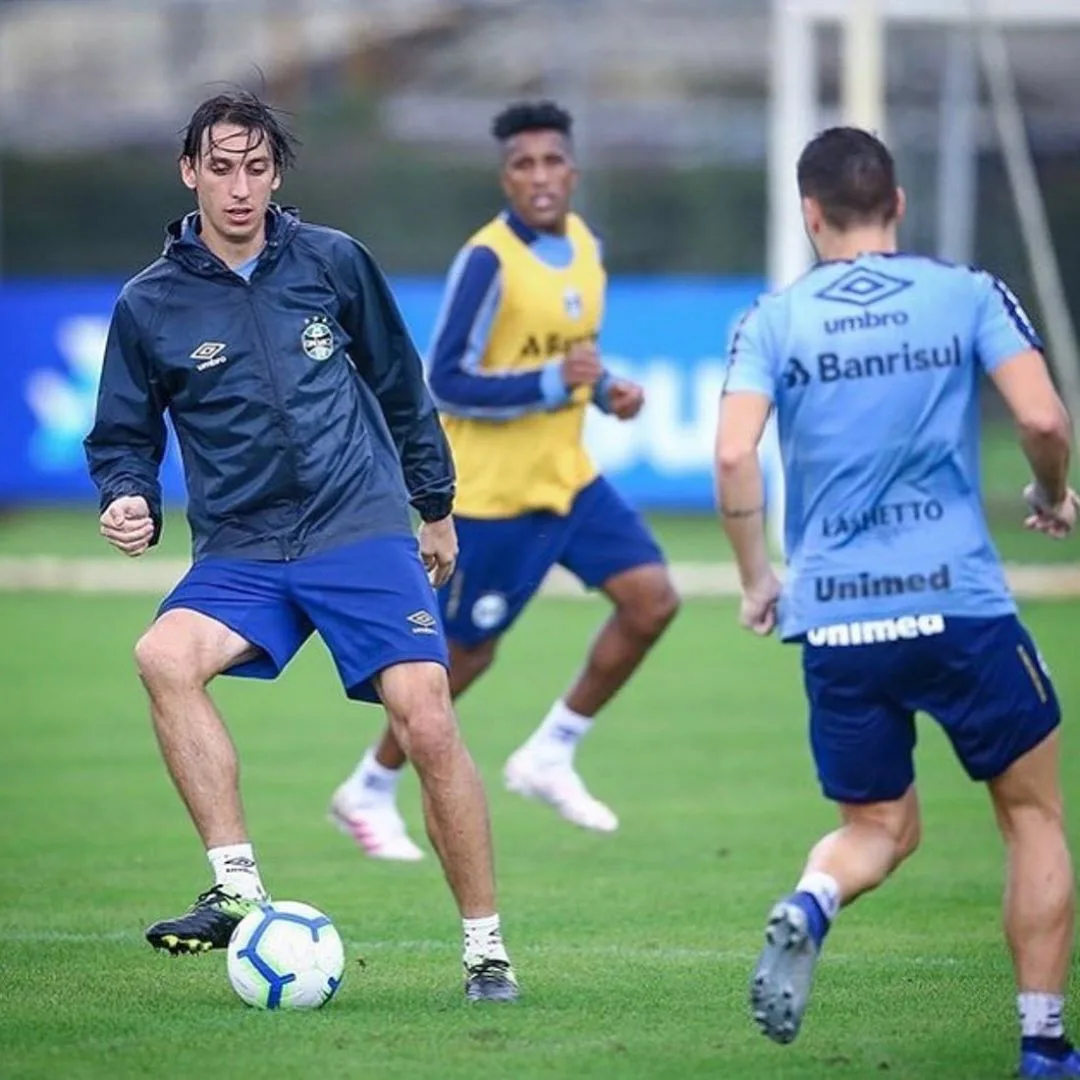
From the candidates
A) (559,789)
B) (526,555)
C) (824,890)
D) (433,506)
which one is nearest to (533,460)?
(526,555)

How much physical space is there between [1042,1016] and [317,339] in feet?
8.81

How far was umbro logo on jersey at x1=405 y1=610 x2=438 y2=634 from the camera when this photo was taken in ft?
23.7

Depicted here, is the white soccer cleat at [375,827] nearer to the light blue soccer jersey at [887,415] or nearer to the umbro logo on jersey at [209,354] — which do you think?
the umbro logo on jersey at [209,354]

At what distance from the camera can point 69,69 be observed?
30.1m

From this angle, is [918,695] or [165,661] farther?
[165,661]

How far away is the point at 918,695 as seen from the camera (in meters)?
6.27

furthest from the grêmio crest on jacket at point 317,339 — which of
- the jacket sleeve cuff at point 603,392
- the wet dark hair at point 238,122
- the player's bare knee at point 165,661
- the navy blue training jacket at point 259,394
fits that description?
the jacket sleeve cuff at point 603,392

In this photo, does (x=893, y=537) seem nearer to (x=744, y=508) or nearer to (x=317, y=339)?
(x=744, y=508)

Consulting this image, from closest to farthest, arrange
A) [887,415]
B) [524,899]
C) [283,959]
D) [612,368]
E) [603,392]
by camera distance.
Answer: [887,415] → [283,959] → [524,899] → [603,392] → [612,368]

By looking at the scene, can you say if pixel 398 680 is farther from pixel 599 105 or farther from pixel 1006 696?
pixel 599 105

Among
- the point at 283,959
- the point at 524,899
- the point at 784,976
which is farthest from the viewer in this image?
the point at 524,899

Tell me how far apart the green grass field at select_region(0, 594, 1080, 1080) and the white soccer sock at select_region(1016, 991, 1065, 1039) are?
17 cm

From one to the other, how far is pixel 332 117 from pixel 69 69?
4575 millimetres

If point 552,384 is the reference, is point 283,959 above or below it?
below
